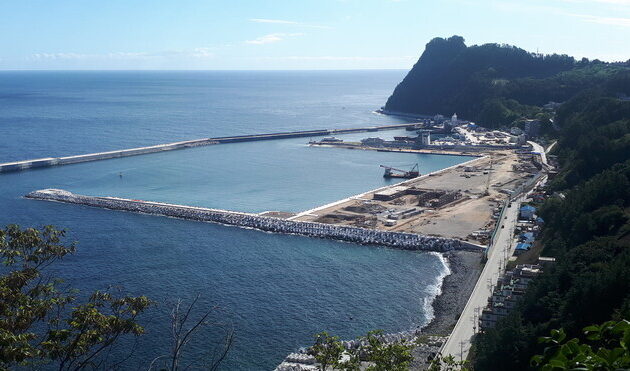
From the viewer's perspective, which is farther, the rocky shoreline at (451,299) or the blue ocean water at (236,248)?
the blue ocean water at (236,248)

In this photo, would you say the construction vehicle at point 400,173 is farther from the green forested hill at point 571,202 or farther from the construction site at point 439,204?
the green forested hill at point 571,202

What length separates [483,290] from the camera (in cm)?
2583

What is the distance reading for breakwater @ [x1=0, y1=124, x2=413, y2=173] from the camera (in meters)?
59.2

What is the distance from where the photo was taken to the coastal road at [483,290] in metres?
21.1

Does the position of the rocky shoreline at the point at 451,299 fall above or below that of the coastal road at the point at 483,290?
below

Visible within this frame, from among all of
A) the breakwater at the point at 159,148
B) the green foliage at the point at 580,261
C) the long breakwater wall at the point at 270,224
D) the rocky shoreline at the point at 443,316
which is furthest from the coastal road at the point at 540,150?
the rocky shoreline at the point at 443,316

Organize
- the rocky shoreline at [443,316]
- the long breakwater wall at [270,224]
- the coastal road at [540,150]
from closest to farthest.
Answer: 1. the rocky shoreline at [443,316]
2. the long breakwater wall at [270,224]
3. the coastal road at [540,150]

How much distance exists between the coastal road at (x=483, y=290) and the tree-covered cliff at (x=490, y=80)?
183ft

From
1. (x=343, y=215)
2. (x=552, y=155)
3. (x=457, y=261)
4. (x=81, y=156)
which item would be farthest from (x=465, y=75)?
(x=457, y=261)

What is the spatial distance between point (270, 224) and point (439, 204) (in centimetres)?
1284

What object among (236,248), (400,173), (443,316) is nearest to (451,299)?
(443,316)

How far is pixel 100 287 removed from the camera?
88.2 feet

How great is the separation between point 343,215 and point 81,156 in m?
36.8

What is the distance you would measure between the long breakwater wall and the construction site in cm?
153
